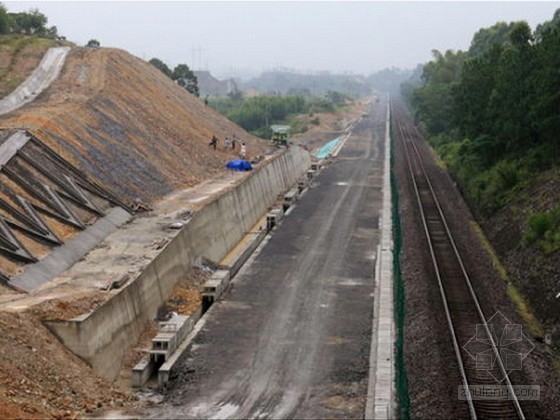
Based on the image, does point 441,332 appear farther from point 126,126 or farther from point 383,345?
point 126,126

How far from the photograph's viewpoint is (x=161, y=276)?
27891mm

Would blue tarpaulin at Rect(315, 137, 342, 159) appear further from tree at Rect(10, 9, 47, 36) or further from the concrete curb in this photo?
the concrete curb

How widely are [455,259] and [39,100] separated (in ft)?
87.6

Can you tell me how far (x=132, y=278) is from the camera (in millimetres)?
25016

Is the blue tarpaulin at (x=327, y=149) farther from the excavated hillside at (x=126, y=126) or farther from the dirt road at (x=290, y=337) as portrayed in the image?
the dirt road at (x=290, y=337)

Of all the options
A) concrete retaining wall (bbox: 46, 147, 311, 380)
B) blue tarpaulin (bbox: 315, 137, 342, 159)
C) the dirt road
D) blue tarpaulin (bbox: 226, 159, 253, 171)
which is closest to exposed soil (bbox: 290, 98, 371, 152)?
blue tarpaulin (bbox: 315, 137, 342, 159)

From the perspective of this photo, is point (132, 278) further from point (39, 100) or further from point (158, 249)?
point (39, 100)

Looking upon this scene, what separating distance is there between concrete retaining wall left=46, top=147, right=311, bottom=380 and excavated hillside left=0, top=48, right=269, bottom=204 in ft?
11.1

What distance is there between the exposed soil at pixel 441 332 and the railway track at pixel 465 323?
278mm

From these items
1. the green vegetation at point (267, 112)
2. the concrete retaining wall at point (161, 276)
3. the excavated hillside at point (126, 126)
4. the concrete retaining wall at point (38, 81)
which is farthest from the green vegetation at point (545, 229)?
the green vegetation at point (267, 112)

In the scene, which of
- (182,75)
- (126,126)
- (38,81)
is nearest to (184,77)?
(182,75)

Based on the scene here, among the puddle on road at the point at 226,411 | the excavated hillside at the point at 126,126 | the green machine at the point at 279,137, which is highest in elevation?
the excavated hillside at the point at 126,126

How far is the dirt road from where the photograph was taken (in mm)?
18547

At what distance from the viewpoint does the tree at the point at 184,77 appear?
292 feet
